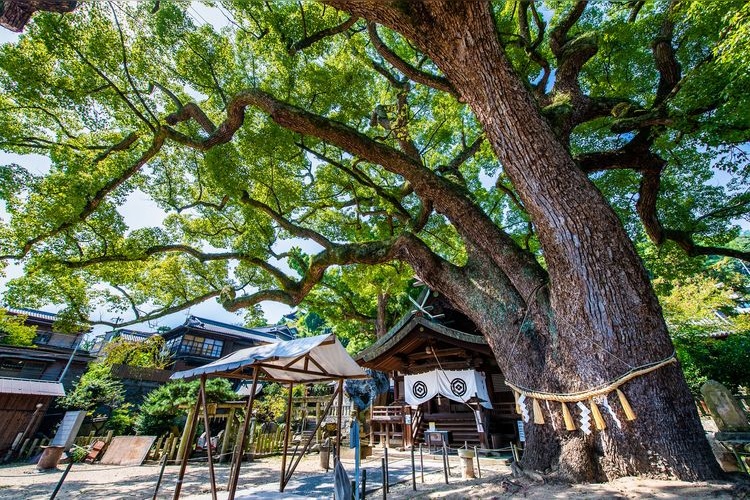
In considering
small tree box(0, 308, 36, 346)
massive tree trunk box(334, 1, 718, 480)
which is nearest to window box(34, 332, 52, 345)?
small tree box(0, 308, 36, 346)

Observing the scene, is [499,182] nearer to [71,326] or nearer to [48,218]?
[48,218]

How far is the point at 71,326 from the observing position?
27.0ft

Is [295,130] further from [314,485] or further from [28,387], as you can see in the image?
[28,387]

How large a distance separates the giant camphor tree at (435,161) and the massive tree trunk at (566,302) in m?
0.02

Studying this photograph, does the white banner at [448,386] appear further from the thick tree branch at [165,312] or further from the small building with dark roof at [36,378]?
the small building with dark roof at [36,378]

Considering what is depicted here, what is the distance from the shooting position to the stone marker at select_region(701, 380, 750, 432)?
211 inches

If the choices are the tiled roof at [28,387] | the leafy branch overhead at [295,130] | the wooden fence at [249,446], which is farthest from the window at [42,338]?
the leafy branch overhead at [295,130]

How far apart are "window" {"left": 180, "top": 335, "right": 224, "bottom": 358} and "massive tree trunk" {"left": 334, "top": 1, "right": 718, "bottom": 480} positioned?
24.2 metres

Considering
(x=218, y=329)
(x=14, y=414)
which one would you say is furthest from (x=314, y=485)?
(x=218, y=329)

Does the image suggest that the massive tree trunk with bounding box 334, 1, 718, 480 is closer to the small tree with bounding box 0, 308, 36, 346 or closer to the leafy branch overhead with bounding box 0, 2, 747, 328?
the leafy branch overhead with bounding box 0, 2, 747, 328

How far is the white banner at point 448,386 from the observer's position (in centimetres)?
898

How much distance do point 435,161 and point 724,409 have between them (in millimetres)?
9001

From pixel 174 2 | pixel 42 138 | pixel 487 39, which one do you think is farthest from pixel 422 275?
pixel 42 138

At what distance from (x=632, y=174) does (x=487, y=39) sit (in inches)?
275
